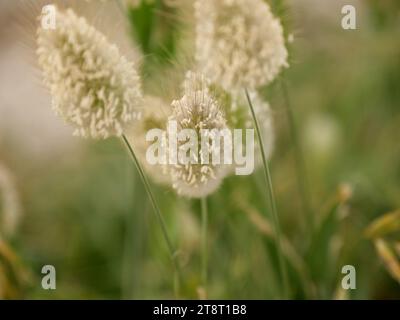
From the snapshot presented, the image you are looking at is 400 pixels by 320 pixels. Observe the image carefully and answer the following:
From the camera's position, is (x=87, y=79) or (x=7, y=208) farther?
(x=7, y=208)

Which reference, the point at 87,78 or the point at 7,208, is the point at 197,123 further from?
the point at 7,208

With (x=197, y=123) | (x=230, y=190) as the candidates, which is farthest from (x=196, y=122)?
(x=230, y=190)

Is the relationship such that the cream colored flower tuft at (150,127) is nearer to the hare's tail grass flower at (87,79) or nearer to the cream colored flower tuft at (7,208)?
the hare's tail grass flower at (87,79)

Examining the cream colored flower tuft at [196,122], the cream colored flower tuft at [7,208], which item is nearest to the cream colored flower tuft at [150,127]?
the cream colored flower tuft at [196,122]

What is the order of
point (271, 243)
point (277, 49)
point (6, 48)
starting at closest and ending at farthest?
point (277, 49) → point (271, 243) → point (6, 48)

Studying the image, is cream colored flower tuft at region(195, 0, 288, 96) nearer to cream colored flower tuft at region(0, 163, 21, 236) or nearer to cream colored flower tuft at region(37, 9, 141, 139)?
cream colored flower tuft at region(37, 9, 141, 139)

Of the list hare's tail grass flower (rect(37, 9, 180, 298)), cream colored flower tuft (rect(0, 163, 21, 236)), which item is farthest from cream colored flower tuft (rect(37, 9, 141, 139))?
cream colored flower tuft (rect(0, 163, 21, 236))
